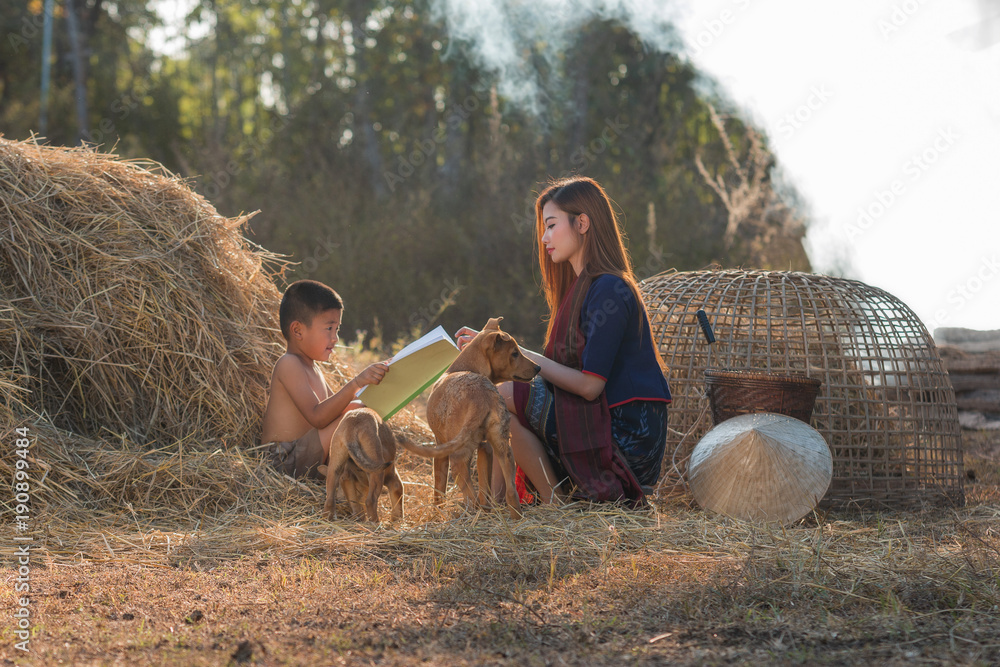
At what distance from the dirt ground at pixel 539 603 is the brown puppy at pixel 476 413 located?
234 millimetres

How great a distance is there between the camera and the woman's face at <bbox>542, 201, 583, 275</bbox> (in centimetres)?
411

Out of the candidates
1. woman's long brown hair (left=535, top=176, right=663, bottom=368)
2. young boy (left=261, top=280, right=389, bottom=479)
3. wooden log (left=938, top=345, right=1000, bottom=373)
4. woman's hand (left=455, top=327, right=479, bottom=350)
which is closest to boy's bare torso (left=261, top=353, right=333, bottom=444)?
young boy (left=261, top=280, right=389, bottom=479)

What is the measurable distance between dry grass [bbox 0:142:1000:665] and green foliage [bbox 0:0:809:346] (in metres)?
1.77

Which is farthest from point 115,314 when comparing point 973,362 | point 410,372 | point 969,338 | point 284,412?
point 969,338

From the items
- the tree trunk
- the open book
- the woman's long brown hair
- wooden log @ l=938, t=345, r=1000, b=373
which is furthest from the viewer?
the tree trunk

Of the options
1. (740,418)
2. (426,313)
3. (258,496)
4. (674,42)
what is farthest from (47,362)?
(674,42)

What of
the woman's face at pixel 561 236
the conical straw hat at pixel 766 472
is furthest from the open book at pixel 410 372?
the conical straw hat at pixel 766 472

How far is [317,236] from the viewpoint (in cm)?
1062

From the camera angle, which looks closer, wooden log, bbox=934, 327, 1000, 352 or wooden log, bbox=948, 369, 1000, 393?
wooden log, bbox=948, 369, 1000, 393

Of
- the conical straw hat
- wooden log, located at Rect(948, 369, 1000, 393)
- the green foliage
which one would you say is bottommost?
the conical straw hat

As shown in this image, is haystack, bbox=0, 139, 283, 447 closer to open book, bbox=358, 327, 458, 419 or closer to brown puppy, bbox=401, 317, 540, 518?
open book, bbox=358, 327, 458, 419

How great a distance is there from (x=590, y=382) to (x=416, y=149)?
12227mm

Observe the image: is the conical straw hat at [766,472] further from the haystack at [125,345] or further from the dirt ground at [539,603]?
the haystack at [125,345]

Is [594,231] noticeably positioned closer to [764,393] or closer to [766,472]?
[764,393]
